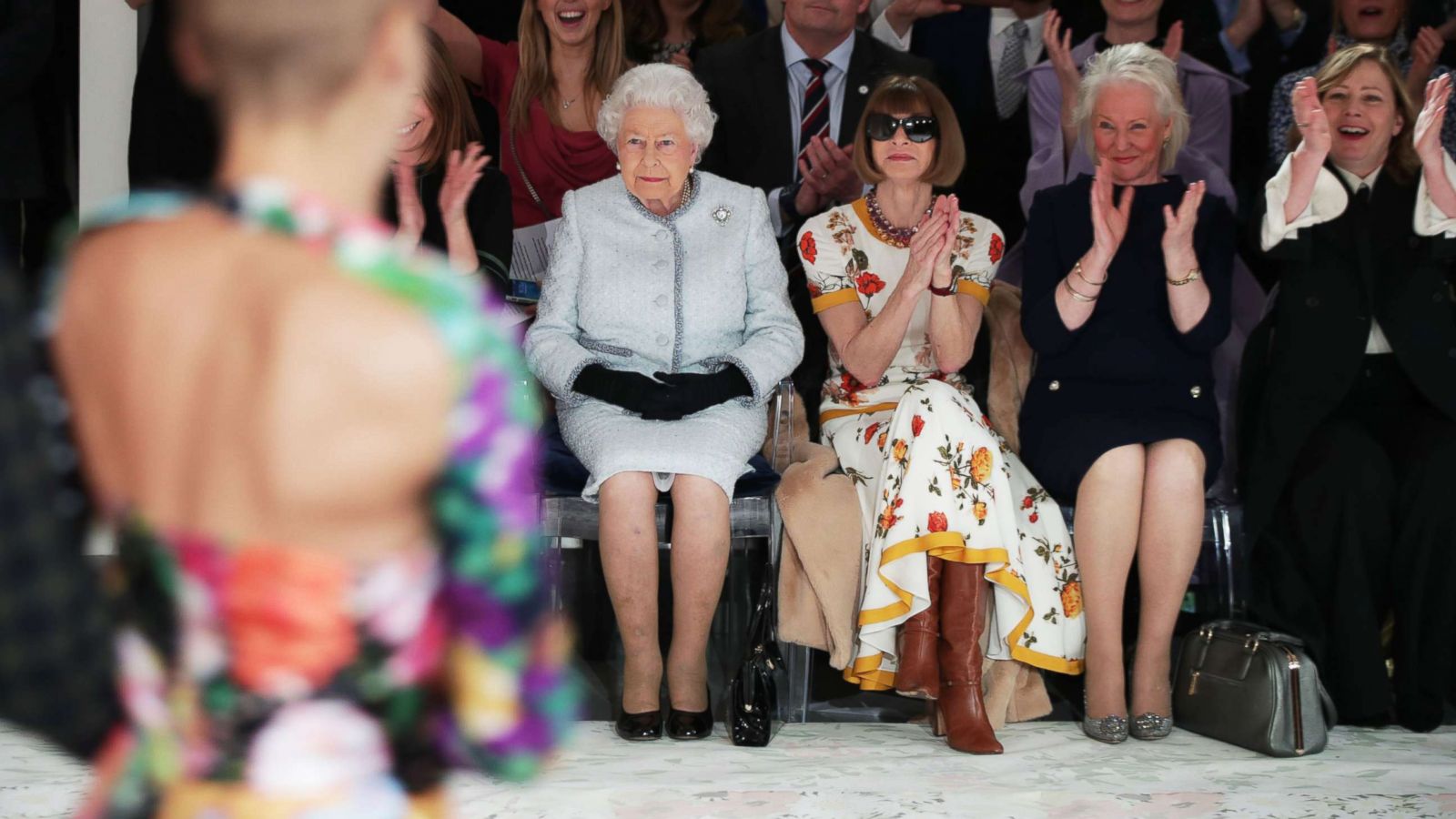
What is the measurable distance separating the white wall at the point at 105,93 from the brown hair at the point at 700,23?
127cm

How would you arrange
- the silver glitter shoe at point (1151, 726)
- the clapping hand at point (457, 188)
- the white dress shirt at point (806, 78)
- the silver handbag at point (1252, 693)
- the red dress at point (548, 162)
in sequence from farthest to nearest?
1. the white dress shirt at point (806, 78)
2. the red dress at point (548, 162)
3. the silver glitter shoe at point (1151, 726)
4. the silver handbag at point (1252, 693)
5. the clapping hand at point (457, 188)

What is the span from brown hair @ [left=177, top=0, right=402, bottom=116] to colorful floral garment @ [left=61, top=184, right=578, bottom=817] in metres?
0.05

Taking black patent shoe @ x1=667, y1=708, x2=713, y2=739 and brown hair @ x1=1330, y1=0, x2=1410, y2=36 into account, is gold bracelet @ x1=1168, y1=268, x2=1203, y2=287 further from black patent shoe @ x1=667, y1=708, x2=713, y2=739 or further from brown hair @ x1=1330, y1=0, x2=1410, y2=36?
black patent shoe @ x1=667, y1=708, x2=713, y2=739

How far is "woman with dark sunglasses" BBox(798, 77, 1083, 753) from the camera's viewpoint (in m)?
2.96

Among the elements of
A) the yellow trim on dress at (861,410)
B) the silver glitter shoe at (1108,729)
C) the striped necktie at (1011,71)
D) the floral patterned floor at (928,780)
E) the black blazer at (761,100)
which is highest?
the striped necktie at (1011,71)

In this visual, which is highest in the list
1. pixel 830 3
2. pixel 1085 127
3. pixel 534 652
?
pixel 830 3

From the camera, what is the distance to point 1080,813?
2520 mm

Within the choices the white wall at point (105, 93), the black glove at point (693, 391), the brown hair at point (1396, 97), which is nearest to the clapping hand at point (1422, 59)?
the brown hair at point (1396, 97)

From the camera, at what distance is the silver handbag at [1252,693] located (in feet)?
9.50

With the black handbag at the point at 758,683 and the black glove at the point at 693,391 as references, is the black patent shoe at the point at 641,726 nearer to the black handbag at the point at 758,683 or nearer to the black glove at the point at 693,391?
the black handbag at the point at 758,683

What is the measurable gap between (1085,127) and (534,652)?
2795 millimetres

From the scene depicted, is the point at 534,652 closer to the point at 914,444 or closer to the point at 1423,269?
the point at 914,444

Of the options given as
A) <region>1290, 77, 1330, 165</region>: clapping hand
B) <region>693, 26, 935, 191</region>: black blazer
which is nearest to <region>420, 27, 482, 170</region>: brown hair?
<region>693, 26, 935, 191</region>: black blazer

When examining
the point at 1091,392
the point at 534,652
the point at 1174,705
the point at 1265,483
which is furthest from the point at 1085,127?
the point at 534,652
